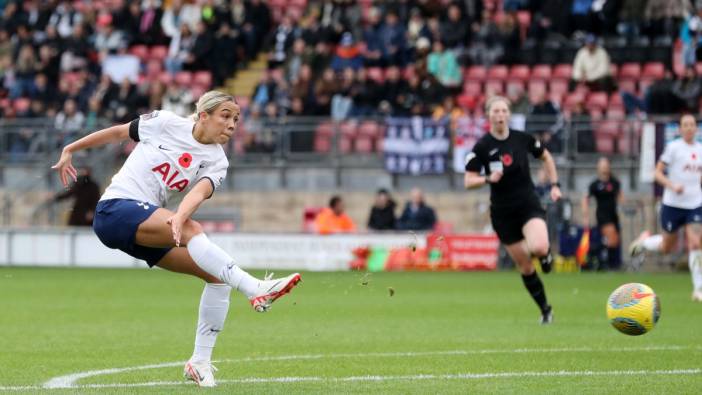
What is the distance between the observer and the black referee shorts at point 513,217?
14312 mm

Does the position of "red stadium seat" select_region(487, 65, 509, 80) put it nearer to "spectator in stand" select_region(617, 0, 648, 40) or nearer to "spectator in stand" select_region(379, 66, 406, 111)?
"spectator in stand" select_region(379, 66, 406, 111)

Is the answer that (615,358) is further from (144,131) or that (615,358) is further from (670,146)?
(670,146)

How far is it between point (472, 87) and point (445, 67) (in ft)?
2.31

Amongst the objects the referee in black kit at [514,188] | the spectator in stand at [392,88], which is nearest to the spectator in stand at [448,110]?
the spectator in stand at [392,88]

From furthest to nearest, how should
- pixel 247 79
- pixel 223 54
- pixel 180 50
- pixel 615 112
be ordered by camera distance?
pixel 180 50 → pixel 247 79 → pixel 223 54 → pixel 615 112

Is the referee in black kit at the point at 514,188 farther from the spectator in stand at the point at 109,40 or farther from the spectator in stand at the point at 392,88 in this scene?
the spectator in stand at the point at 109,40

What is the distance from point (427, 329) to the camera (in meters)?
13.8

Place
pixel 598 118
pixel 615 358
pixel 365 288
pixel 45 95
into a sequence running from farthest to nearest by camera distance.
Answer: pixel 45 95
pixel 598 118
pixel 365 288
pixel 615 358

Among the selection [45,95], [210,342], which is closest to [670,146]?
[210,342]

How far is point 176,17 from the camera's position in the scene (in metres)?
33.8

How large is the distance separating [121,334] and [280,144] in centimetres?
1490

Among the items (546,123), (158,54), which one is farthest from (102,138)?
(158,54)

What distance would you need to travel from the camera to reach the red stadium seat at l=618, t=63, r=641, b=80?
2817 centimetres

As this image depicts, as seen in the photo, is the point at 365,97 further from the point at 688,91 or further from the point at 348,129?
the point at 688,91
